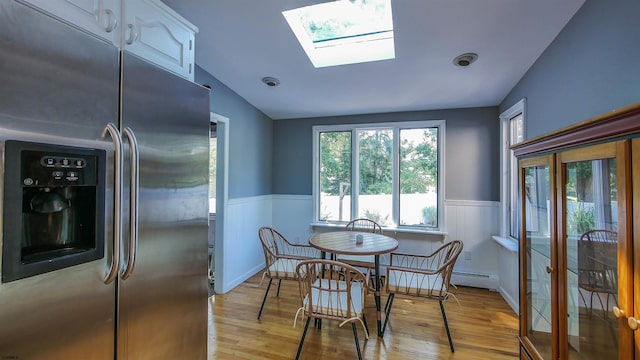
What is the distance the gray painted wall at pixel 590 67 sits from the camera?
4.40ft

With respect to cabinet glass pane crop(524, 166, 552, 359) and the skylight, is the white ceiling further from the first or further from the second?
cabinet glass pane crop(524, 166, 552, 359)

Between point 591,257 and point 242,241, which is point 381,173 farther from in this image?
point 591,257

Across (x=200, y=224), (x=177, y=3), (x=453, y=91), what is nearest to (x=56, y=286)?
(x=200, y=224)

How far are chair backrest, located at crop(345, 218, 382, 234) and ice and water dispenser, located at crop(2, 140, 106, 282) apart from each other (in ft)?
9.76

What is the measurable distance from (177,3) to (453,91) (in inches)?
108

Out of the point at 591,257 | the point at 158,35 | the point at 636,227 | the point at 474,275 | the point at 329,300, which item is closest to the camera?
the point at 636,227

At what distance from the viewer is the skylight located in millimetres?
2316

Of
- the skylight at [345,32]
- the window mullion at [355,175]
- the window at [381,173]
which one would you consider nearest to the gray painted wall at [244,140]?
the window at [381,173]

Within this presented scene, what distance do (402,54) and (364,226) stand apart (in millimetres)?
2288

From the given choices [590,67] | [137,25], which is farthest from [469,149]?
[137,25]

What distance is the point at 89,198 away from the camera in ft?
3.29

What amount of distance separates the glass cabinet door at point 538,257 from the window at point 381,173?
208cm

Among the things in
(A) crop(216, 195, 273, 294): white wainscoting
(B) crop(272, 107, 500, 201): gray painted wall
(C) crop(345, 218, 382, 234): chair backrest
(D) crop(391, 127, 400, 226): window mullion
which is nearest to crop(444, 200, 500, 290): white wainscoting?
(B) crop(272, 107, 500, 201): gray painted wall

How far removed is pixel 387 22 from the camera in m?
2.38
